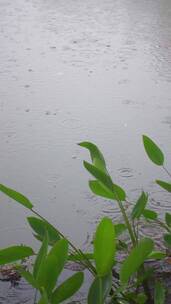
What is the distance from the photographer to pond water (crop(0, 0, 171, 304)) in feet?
5.18

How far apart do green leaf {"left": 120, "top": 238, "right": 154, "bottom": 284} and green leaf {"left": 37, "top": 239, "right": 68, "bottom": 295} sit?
0.38 feet

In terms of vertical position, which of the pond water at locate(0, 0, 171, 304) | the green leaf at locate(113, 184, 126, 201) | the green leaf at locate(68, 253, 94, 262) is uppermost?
the pond water at locate(0, 0, 171, 304)

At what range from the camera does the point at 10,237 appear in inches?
55.0

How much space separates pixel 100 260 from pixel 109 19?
11.3 ft

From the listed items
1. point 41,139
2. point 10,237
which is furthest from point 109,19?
point 10,237

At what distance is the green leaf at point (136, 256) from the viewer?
0.86 metres

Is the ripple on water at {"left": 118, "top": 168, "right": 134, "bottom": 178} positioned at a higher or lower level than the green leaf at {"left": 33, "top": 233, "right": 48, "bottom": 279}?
higher

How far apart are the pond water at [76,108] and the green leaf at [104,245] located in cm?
39

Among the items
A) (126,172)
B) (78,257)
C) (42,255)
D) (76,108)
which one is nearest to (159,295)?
(78,257)

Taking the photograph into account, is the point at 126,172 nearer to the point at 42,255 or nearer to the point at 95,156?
the point at 95,156

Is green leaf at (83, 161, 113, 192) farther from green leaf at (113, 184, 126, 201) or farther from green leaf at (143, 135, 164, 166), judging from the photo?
green leaf at (143, 135, 164, 166)

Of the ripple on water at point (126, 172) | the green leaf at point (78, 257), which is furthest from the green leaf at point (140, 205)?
the ripple on water at point (126, 172)

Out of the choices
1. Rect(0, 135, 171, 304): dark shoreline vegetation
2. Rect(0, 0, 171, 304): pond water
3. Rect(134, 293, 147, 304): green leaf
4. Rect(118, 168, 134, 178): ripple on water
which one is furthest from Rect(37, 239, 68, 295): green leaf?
Rect(118, 168, 134, 178): ripple on water

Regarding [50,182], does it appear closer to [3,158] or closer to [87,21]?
[3,158]
